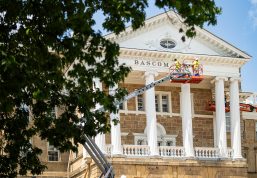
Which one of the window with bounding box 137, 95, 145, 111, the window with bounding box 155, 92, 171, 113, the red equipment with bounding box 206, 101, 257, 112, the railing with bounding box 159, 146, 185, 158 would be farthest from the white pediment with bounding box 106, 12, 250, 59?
the railing with bounding box 159, 146, 185, 158

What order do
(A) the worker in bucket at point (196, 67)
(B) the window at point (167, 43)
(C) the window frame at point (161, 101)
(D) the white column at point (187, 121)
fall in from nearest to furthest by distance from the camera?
(A) the worker in bucket at point (196, 67)
(D) the white column at point (187, 121)
(B) the window at point (167, 43)
(C) the window frame at point (161, 101)

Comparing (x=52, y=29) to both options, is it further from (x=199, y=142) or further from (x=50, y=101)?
(x=199, y=142)

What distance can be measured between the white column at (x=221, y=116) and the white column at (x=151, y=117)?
16.5ft

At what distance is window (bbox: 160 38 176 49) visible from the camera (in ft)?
165

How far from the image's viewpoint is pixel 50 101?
21.4 m

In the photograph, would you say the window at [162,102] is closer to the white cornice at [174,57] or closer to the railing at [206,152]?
the white cornice at [174,57]

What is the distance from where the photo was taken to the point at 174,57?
49.9 m

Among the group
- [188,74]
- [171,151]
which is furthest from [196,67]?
[171,151]

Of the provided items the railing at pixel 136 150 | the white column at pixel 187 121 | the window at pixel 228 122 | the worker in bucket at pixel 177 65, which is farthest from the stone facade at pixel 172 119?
the window at pixel 228 122

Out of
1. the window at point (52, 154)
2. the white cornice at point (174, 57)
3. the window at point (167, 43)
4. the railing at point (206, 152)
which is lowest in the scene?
the railing at point (206, 152)

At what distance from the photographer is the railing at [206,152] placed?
50062 mm

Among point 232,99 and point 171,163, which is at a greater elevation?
point 232,99

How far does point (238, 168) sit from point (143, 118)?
26.8 feet

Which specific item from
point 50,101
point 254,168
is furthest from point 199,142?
point 50,101
